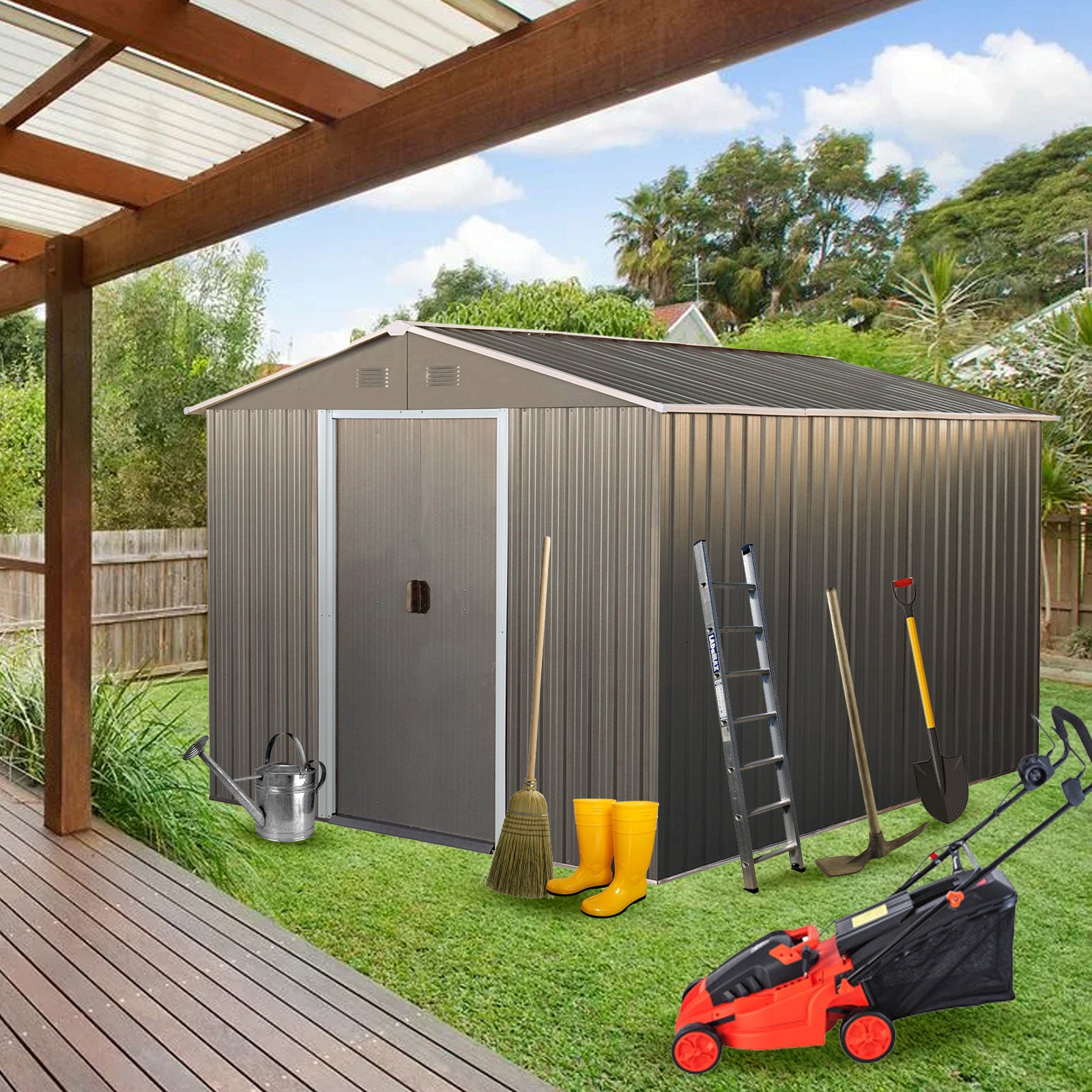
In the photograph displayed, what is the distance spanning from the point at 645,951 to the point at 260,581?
9.79 ft

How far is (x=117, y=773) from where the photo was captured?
550cm

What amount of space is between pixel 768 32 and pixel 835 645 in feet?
13.6

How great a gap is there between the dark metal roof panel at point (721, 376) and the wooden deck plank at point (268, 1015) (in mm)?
2755

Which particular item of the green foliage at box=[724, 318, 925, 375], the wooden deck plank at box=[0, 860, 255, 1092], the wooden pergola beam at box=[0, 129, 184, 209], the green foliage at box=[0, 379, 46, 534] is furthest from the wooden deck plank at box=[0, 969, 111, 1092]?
the green foliage at box=[724, 318, 925, 375]

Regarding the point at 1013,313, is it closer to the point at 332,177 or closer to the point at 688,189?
the point at 688,189

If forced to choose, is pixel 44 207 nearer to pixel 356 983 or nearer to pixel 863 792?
pixel 356 983

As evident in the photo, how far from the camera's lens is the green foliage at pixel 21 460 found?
1289 centimetres

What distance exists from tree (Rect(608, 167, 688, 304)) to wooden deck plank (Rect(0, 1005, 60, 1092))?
109ft

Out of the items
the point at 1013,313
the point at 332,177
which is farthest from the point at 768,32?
the point at 1013,313

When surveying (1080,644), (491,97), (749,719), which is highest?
(491,97)

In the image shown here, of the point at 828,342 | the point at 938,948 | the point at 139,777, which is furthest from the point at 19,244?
the point at 828,342

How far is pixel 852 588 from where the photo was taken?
6.41 m

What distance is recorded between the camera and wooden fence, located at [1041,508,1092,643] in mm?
10742

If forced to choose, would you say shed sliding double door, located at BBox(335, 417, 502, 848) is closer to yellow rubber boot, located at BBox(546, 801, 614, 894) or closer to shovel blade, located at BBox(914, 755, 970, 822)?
yellow rubber boot, located at BBox(546, 801, 614, 894)
